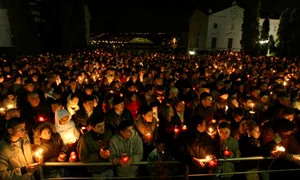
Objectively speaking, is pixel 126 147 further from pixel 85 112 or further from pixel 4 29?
pixel 4 29

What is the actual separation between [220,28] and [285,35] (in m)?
16.6

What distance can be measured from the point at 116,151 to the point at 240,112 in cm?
263

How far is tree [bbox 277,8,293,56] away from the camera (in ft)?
102

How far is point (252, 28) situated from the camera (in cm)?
3656

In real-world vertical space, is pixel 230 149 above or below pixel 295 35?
below

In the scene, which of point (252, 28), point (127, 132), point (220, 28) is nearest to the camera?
point (127, 132)

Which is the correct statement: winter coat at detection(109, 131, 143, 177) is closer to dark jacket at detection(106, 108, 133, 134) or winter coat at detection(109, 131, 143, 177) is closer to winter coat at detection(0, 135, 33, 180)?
winter coat at detection(0, 135, 33, 180)

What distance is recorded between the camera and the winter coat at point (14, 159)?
3.31m

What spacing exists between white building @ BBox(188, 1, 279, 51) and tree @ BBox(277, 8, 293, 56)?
15.0 meters

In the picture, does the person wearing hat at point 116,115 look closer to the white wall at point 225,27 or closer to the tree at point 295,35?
the tree at point 295,35

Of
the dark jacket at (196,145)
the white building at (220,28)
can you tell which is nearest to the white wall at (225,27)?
the white building at (220,28)

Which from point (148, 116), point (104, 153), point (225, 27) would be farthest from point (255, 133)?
point (225, 27)

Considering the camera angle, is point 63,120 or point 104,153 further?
point 63,120

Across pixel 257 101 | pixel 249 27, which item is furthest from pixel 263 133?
pixel 249 27
